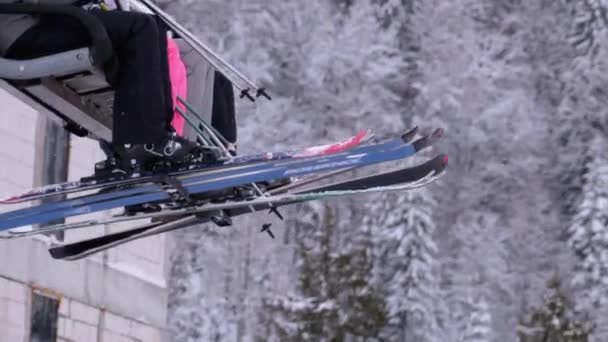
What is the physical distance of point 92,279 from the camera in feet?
55.3

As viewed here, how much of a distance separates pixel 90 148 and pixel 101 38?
6.42 metres

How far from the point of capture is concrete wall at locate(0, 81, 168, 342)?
1544cm

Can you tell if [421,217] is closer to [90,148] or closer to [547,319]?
[547,319]

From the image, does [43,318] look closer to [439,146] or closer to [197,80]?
[197,80]

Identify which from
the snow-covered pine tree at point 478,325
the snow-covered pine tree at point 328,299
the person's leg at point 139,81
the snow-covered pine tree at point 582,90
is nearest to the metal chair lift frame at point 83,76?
the person's leg at point 139,81

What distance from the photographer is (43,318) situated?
16.0 m

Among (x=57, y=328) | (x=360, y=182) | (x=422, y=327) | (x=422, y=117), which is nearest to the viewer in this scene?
(x=360, y=182)

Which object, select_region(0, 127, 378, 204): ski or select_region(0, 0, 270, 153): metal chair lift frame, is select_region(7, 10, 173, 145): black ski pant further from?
select_region(0, 127, 378, 204): ski

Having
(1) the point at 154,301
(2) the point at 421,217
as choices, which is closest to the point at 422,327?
(2) the point at 421,217

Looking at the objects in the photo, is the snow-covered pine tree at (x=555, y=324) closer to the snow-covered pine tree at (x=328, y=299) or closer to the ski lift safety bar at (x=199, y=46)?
the snow-covered pine tree at (x=328, y=299)

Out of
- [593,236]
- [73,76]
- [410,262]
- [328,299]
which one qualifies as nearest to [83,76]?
[73,76]

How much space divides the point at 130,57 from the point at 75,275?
241 inches

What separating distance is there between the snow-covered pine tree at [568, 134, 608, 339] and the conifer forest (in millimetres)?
51

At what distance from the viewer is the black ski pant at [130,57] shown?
10641 millimetres
